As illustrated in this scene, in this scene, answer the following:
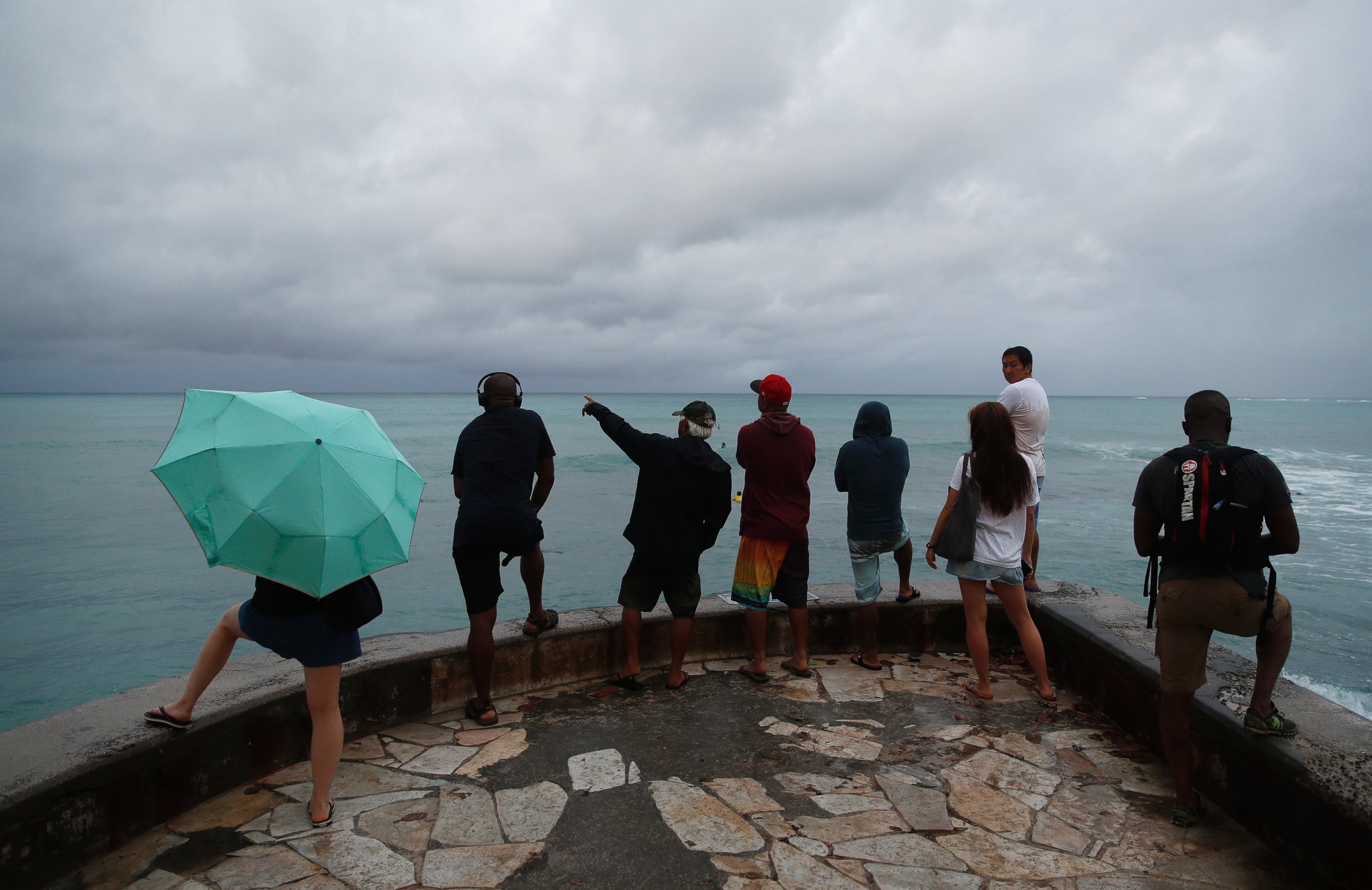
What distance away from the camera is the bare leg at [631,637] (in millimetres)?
4609

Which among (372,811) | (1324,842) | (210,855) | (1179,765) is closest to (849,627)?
(1179,765)

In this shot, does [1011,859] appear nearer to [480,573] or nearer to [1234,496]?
[1234,496]

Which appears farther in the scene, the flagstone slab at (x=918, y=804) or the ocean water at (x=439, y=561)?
the ocean water at (x=439, y=561)

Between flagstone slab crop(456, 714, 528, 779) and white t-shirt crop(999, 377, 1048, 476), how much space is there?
12.2 feet

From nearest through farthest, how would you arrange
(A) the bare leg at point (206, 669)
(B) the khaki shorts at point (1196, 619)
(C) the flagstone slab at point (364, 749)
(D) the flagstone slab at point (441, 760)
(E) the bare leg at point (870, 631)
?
(B) the khaki shorts at point (1196, 619), (A) the bare leg at point (206, 669), (D) the flagstone slab at point (441, 760), (C) the flagstone slab at point (364, 749), (E) the bare leg at point (870, 631)

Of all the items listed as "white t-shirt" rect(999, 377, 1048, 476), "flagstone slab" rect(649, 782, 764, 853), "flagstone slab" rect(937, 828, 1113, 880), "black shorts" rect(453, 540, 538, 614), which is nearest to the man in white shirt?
"white t-shirt" rect(999, 377, 1048, 476)

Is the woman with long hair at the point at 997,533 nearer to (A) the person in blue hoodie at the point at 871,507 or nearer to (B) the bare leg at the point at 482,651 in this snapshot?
(A) the person in blue hoodie at the point at 871,507

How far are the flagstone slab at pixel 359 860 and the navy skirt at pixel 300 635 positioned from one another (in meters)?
0.66

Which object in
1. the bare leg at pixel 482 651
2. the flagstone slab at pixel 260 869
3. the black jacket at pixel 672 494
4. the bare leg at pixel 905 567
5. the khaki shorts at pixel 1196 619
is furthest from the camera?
the bare leg at pixel 905 567

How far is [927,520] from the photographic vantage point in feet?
64.2

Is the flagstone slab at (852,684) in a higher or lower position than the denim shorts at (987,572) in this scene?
lower

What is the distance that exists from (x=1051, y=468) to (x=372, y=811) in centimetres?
3385

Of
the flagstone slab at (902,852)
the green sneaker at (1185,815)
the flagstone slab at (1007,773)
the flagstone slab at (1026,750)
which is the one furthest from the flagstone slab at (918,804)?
the green sneaker at (1185,815)

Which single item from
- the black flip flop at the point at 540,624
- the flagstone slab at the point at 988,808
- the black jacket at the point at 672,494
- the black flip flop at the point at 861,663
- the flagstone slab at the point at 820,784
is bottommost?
the black flip flop at the point at 861,663
